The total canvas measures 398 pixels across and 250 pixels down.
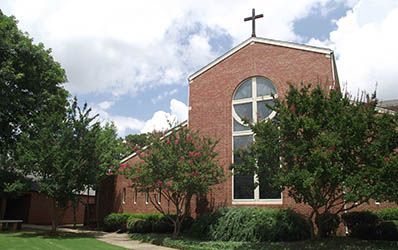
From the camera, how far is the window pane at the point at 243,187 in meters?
21.2

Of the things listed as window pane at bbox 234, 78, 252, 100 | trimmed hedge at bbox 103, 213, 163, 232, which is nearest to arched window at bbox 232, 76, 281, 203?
window pane at bbox 234, 78, 252, 100

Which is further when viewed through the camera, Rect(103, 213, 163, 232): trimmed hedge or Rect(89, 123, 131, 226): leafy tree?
Rect(103, 213, 163, 232): trimmed hedge

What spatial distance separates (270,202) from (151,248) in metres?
6.99

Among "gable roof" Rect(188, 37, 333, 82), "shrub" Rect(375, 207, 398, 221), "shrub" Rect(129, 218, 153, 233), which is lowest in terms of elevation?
"shrub" Rect(129, 218, 153, 233)

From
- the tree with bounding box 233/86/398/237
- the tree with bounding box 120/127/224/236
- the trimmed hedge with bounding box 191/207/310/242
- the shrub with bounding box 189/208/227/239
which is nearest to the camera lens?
the tree with bounding box 233/86/398/237

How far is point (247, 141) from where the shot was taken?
2217cm

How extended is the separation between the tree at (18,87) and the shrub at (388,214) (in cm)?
2072

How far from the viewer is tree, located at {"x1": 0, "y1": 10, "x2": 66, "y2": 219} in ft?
81.0

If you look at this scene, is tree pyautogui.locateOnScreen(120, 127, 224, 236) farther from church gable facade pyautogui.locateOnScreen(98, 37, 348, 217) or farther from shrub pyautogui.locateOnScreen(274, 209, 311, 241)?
shrub pyautogui.locateOnScreen(274, 209, 311, 241)

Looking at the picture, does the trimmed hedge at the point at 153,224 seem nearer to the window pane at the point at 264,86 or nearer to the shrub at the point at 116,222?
the shrub at the point at 116,222

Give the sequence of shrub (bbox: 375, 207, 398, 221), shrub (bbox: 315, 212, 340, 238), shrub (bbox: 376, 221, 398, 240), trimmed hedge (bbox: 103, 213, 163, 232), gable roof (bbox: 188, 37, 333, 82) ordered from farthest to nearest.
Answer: trimmed hedge (bbox: 103, 213, 163, 232)
gable roof (bbox: 188, 37, 333, 82)
shrub (bbox: 315, 212, 340, 238)
shrub (bbox: 375, 207, 398, 221)
shrub (bbox: 376, 221, 398, 240)

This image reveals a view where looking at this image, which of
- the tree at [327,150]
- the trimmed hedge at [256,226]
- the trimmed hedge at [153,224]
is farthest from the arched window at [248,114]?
the tree at [327,150]

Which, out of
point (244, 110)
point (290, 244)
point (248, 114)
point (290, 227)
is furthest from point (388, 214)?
point (244, 110)

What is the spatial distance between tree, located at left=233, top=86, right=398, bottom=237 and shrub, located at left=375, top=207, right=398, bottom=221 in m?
3.49
